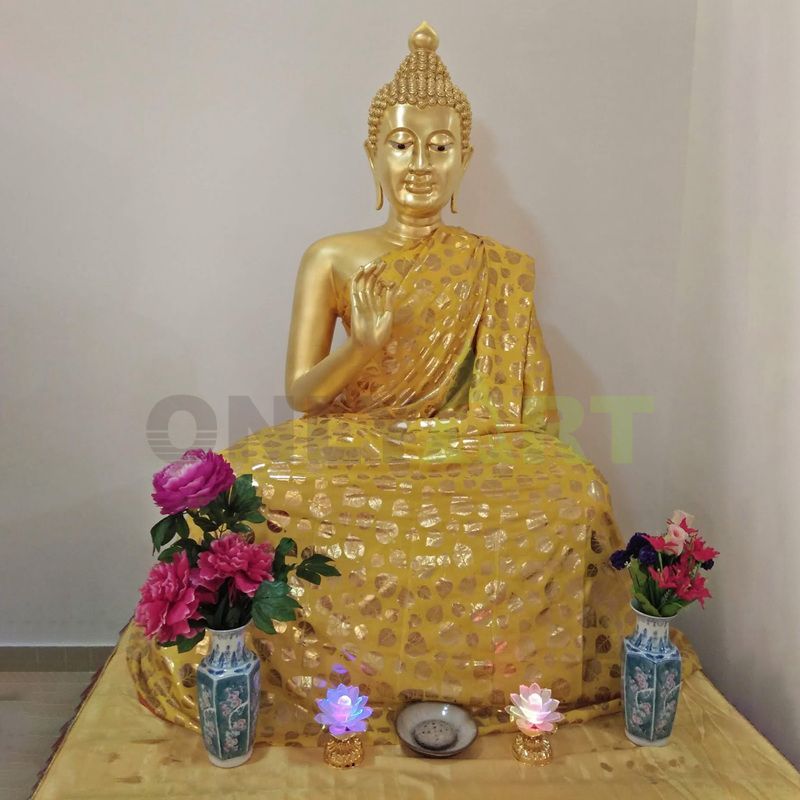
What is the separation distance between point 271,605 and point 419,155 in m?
1.23

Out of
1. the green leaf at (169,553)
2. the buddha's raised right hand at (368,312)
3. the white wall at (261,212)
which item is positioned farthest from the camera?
the white wall at (261,212)

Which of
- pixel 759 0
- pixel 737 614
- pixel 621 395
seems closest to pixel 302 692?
pixel 737 614

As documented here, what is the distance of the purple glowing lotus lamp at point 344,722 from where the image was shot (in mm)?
1382

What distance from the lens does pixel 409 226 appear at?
6.56 ft

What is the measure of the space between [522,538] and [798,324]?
779mm

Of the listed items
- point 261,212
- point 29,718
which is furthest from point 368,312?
point 29,718

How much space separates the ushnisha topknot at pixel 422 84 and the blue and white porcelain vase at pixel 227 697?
4.52ft

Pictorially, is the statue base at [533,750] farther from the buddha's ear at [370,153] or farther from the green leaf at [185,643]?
the buddha's ear at [370,153]

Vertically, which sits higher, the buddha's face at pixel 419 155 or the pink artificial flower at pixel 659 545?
the buddha's face at pixel 419 155

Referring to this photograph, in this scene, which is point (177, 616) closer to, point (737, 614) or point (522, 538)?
point (522, 538)

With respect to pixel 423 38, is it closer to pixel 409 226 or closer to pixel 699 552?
pixel 409 226

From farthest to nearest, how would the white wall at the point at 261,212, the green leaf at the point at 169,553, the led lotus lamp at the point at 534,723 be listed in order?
the white wall at the point at 261,212
the led lotus lamp at the point at 534,723
the green leaf at the point at 169,553

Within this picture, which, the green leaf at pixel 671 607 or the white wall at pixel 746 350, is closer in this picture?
the green leaf at pixel 671 607

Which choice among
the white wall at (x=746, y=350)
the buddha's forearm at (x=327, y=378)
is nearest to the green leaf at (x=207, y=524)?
the buddha's forearm at (x=327, y=378)
